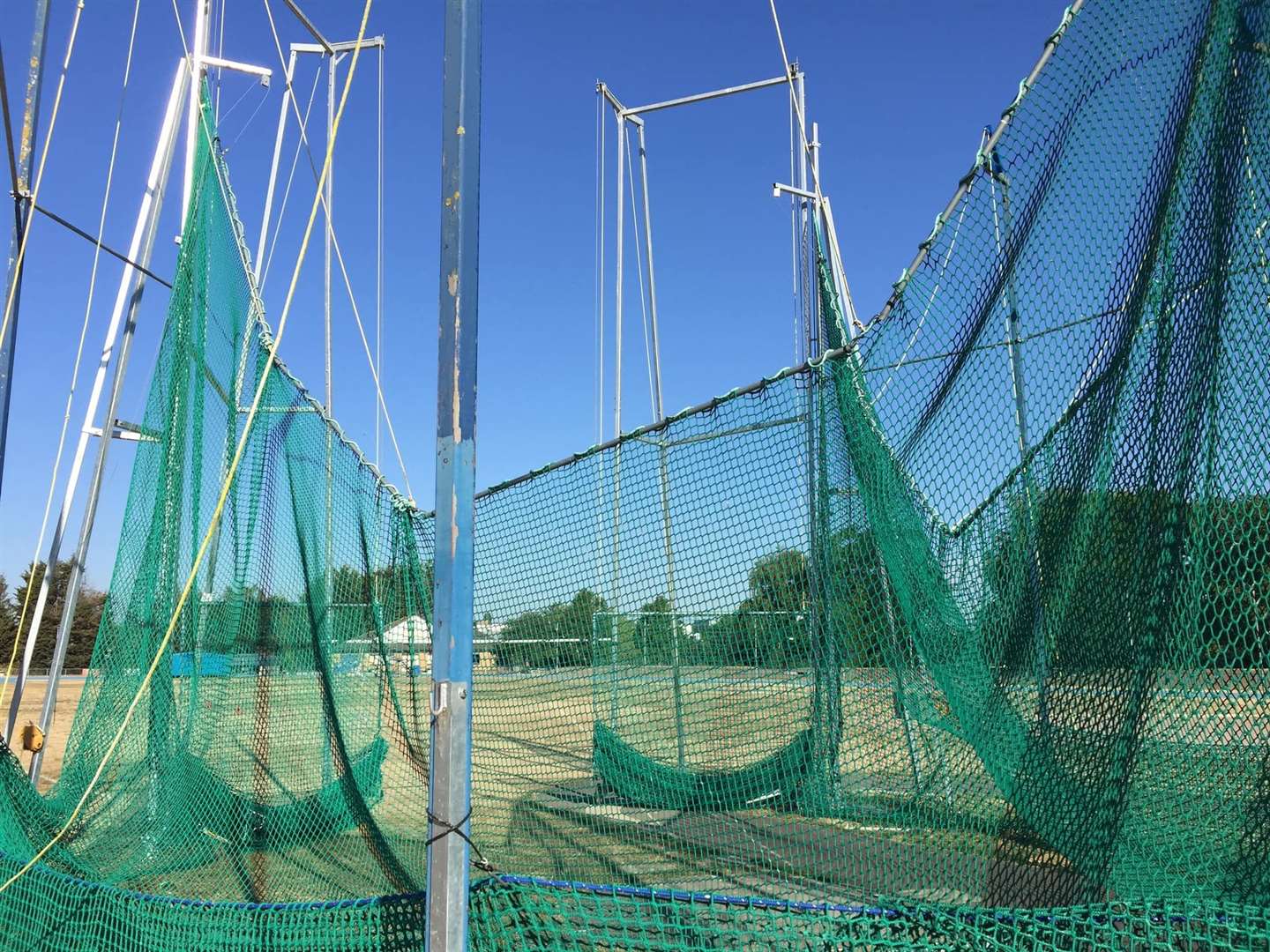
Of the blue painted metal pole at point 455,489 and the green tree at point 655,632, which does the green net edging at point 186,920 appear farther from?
the green tree at point 655,632

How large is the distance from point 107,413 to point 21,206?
48.9 inches

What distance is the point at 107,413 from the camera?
5.42m

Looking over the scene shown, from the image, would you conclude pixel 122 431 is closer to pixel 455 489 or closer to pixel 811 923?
pixel 455 489

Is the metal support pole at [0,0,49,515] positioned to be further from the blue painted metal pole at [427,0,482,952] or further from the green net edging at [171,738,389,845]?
the blue painted metal pole at [427,0,482,952]

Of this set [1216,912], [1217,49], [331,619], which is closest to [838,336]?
[1217,49]

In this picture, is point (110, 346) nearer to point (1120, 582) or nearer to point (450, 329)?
point (450, 329)

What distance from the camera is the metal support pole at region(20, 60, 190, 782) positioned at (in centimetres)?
503

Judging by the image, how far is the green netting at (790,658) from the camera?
228 centimetres

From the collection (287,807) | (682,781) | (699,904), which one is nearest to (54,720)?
(287,807)

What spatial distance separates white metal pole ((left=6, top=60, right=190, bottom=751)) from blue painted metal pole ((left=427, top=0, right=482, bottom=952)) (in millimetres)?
3650

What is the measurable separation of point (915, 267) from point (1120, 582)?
102cm

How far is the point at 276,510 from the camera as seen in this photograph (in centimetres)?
462

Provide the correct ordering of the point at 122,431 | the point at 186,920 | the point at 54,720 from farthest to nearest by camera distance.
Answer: the point at 54,720 < the point at 122,431 < the point at 186,920

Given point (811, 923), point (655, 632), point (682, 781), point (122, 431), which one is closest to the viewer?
point (811, 923)
